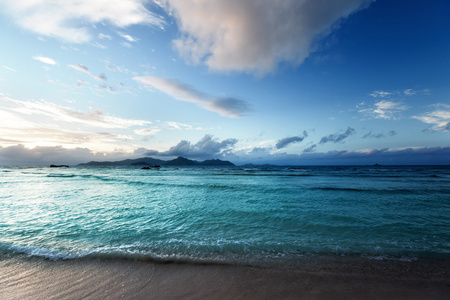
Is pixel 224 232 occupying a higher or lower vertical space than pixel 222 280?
lower

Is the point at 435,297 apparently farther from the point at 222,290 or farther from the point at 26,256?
the point at 26,256

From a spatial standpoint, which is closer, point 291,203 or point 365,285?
point 365,285

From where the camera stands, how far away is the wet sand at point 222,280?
4125 millimetres

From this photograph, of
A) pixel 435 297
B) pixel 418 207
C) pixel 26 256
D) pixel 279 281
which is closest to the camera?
pixel 435 297

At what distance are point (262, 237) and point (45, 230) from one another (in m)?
9.72

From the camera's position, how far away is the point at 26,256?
234 inches

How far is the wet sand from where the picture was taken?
4.12 m

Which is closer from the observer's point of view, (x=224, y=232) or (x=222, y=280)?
(x=222, y=280)

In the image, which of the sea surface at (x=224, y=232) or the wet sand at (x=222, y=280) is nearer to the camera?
the wet sand at (x=222, y=280)

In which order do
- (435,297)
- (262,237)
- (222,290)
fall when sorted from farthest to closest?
(262,237) → (222,290) → (435,297)

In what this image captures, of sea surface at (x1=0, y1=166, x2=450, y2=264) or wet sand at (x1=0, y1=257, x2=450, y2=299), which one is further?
sea surface at (x1=0, y1=166, x2=450, y2=264)

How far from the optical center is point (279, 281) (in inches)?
180

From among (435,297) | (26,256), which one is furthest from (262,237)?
(26,256)

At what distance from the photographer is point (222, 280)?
4.63m
